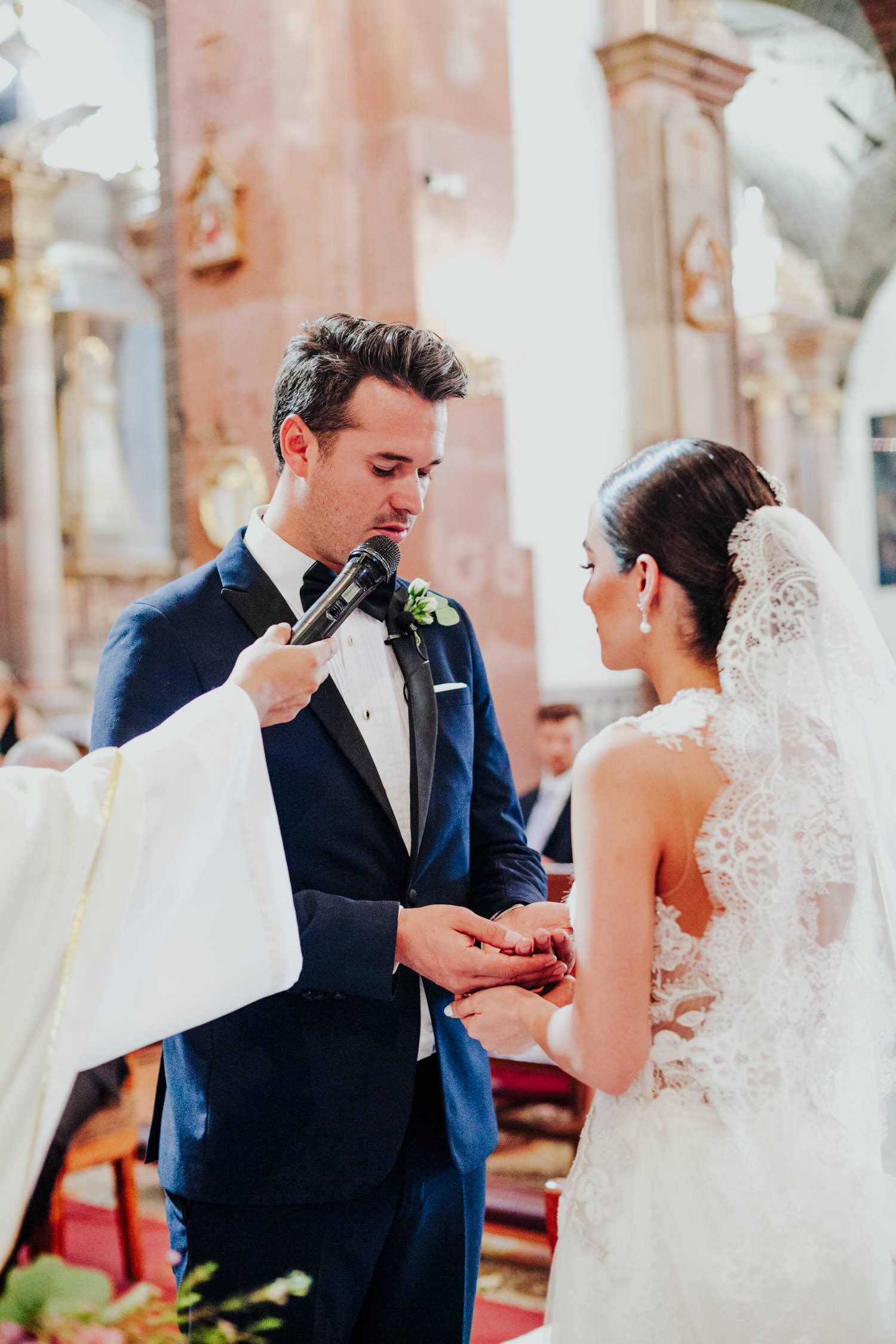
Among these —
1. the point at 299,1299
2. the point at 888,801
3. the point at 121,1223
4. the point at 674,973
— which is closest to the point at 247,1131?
the point at 299,1299

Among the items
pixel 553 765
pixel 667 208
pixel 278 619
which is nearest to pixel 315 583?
pixel 278 619

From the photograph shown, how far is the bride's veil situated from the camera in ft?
5.69

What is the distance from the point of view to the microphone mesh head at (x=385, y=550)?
1.91 m

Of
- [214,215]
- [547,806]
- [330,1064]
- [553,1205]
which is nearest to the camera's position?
[330,1064]

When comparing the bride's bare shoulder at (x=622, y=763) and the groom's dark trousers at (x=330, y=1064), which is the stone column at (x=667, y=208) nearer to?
the groom's dark trousers at (x=330, y=1064)

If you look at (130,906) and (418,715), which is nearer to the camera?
(130,906)

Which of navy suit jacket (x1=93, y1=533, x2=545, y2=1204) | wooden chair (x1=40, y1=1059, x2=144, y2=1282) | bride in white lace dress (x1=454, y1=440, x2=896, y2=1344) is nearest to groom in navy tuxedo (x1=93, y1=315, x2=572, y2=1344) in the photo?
navy suit jacket (x1=93, y1=533, x2=545, y2=1204)

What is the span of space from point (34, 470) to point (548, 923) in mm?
9584

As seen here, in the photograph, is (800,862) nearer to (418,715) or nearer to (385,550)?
(418,715)

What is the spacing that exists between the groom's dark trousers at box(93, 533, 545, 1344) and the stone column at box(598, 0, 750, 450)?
486cm

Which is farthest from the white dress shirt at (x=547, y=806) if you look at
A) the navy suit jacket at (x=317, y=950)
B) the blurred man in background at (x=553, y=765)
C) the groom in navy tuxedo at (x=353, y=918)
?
the navy suit jacket at (x=317, y=950)

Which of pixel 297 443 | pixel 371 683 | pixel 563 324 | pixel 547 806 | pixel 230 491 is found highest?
pixel 563 324

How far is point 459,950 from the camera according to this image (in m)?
1.88

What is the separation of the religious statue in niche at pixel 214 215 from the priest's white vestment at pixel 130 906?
4368mm
